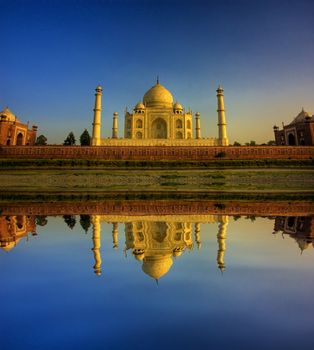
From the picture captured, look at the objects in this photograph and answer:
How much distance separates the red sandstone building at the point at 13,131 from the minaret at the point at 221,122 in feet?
62.5

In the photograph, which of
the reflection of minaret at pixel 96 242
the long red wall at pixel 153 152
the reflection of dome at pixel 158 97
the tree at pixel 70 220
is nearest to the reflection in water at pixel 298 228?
the reflection of minaret at pixel 96 242

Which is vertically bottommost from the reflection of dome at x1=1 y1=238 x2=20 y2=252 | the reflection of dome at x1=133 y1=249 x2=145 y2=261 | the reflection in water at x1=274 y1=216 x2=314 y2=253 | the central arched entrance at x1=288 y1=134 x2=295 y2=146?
the reflection of dome at x1=133 y1=249 x2=145 y2=261

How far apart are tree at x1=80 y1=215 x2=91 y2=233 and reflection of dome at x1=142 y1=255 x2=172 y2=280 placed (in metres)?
2.44

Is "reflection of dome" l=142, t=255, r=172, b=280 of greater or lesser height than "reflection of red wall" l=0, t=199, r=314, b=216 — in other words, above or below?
below

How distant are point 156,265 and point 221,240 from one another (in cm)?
185

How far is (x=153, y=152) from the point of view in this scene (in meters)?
29.4

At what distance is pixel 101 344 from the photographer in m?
2.12

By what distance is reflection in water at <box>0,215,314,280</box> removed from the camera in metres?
4.22

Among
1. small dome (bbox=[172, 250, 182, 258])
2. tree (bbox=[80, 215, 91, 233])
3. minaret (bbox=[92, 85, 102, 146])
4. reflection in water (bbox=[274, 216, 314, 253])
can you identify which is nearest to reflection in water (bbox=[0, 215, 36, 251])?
tree (bbox=[80, 215, 91, 233])

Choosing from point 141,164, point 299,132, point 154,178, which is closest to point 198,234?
point 154,178

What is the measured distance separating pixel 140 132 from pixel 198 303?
1359 inches

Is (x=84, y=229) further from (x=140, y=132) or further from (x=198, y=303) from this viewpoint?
(x=140, y=132)

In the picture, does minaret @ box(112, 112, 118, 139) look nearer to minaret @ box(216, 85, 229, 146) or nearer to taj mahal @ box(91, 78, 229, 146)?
taj mahal @ box(91, 78, 229, 146)

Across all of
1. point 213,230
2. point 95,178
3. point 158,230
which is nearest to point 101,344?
point 158,230
